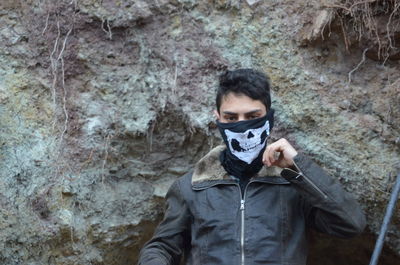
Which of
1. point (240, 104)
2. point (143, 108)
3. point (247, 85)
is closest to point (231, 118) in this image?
point (240, 104)

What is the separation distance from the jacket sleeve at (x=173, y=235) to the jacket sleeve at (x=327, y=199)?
67cm

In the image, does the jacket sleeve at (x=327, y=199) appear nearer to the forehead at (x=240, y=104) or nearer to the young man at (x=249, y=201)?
the young man at (x=249, y=201)

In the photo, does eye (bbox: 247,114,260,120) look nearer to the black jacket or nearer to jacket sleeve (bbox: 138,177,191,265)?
the black jacket

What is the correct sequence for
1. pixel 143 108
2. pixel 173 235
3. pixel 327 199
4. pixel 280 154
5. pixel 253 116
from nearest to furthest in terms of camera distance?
1. pixel 327 199
2. pixel 280 154
3. pixel 253 116
4. pixel 173 235
5. pixel 143 108

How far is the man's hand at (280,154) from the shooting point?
3201 mm

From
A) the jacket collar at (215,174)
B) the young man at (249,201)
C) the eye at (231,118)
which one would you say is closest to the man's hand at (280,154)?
the young man at (249,201)

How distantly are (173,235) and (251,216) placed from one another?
486mm

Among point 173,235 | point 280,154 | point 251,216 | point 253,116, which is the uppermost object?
point 253,116

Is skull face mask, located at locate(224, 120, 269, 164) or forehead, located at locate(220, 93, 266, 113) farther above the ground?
forehead, located at locate(220, 93, 266, 113)

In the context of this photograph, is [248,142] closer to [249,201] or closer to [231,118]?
[231,118]

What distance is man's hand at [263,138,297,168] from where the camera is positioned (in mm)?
3201

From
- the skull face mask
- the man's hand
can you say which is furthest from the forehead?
the man's hand

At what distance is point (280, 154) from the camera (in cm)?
325

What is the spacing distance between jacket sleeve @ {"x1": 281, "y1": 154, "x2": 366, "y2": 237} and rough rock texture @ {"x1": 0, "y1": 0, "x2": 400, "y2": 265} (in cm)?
66
